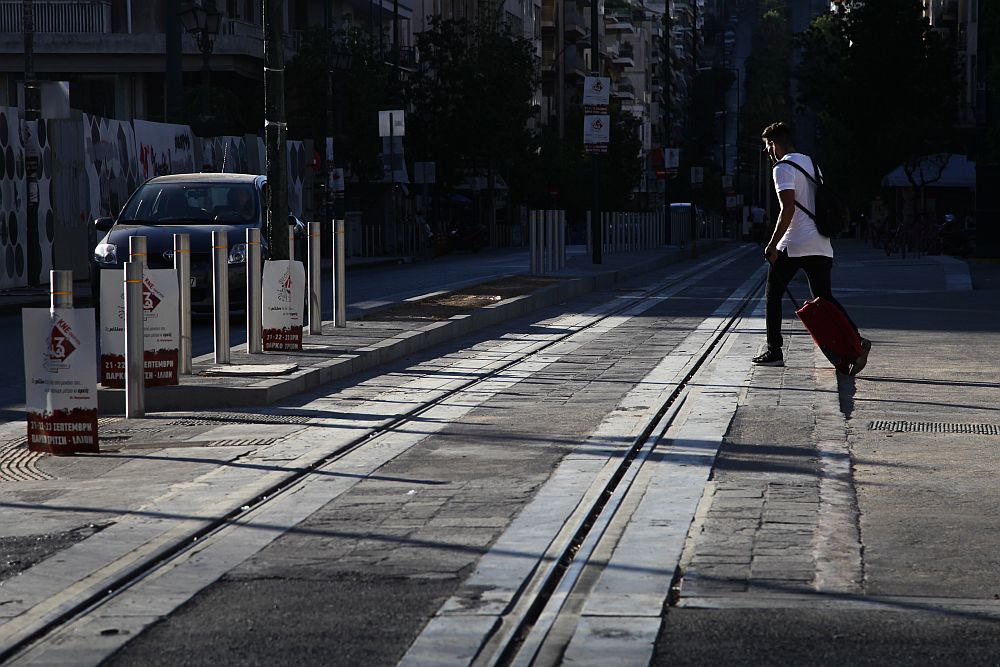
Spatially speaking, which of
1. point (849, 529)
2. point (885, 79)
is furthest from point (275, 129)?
point (885, 79)

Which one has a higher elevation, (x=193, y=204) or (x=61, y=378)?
(x=193, y=204)

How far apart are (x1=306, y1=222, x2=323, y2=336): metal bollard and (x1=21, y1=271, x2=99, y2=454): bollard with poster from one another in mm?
6448

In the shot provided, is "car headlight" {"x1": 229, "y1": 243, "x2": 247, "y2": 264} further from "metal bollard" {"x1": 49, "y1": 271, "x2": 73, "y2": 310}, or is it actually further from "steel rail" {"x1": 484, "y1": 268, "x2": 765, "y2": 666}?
"metal bollard" {"x1": 49, "y1": 271, "x2": 73, "y2": 310}

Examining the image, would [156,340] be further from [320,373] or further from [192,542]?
[192,542]

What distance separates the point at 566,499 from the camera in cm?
734

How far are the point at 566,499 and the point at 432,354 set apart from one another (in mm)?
8188

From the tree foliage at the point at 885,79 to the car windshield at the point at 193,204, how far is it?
171ft

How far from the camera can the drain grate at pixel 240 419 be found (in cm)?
1029

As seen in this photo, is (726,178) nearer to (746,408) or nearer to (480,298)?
(480,298)

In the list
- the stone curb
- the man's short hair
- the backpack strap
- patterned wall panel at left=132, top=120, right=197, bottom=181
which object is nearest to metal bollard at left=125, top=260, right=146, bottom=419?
the stone curb

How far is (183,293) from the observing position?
489 inches

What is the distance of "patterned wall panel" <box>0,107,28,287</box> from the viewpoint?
2566 centimetres

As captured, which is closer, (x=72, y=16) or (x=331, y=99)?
(x=331, y=99)

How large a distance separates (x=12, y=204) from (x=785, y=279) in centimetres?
1560
